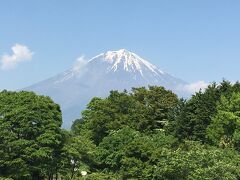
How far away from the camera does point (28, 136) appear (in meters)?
40.8

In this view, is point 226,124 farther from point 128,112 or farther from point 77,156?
point 128,112

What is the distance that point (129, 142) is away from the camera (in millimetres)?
45844

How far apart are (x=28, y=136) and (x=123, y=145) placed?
9521mm

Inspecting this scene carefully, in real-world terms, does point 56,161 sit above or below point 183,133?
below

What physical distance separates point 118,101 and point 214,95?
40.6ft

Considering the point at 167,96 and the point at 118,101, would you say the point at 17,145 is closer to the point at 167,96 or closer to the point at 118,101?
the point at 118,101

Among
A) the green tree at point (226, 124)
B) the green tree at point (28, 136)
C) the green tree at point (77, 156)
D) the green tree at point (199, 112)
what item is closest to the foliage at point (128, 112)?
the green tree at point (199, 112)

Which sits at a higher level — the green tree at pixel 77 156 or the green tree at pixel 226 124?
the green tree at pixel 226 124

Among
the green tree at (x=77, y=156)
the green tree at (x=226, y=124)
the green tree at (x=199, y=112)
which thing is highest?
the green tree at (x=199, y=112)

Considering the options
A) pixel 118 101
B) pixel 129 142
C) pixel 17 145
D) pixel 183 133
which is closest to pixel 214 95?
pixel 183 133

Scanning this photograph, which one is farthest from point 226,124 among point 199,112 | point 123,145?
point 123,145

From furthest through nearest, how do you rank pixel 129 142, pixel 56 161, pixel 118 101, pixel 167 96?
pixel 167 96
pixel 118 101
pixel 129 142
pixel 56 161

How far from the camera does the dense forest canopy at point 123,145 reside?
126ft

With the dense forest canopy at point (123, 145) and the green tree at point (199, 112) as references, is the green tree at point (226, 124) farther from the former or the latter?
the green tree at point (199, 112)
